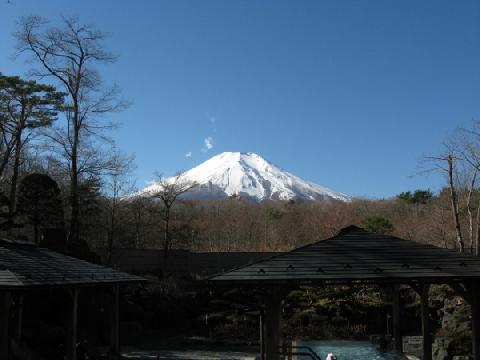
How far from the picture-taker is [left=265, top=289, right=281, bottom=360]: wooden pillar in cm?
991

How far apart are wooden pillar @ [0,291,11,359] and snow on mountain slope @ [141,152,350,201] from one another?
98794 mm

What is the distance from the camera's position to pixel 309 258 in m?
10.8

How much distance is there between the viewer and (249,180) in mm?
143250

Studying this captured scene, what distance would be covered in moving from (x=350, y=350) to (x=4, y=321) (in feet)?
42.5

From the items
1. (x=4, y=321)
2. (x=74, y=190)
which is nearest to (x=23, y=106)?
(x=74, y=190)

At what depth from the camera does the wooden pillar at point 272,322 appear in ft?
32.5

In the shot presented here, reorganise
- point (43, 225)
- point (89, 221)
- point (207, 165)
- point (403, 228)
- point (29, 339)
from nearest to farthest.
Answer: point (29, 339) < point (43, 225) < point (89, 221) < point (403, 228) < point (207, 165)

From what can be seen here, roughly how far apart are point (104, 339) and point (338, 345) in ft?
31.2

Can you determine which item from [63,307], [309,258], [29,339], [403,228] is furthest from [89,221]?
[309,258]

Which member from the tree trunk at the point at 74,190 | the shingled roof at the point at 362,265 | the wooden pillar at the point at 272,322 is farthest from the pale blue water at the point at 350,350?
the tree trunk at the point at 74,190

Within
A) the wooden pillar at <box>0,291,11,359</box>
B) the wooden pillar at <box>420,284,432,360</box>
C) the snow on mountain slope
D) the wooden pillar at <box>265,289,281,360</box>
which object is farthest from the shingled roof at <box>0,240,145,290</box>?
the snow on mountain slope

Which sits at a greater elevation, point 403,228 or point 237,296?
point 403,228

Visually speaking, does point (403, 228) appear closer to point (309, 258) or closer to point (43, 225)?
point (43, 225)

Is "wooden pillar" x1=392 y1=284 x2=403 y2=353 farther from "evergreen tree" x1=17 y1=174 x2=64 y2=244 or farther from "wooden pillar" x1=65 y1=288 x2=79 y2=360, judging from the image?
"evergreen tree" x1=17 y1=174 x2=64 y2=244
